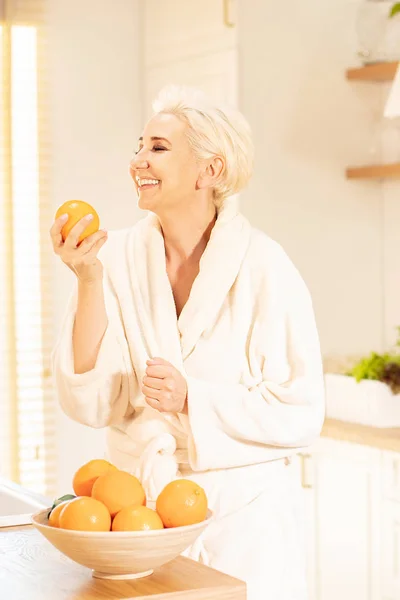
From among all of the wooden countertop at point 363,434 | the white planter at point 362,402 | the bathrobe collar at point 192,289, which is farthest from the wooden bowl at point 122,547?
the white planter at point 362,402

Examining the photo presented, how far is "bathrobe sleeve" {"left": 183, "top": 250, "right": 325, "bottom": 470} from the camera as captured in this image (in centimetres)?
210

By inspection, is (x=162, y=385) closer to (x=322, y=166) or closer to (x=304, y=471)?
(x=304, y=471)

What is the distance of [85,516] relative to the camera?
1.50 metres

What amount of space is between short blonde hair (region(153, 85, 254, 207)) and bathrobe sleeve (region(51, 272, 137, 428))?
0.40 meters

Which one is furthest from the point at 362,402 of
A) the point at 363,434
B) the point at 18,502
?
the point at 18,502

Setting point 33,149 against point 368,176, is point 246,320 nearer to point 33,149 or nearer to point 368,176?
point 368,176

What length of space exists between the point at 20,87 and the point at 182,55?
0.61 metres

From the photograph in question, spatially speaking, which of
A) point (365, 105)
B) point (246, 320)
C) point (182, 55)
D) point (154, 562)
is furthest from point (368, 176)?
point (154, 562)

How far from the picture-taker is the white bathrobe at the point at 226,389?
6.96 feet

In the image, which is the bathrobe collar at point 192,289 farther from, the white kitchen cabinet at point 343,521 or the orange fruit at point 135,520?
the white kitchen cabinet at point 343,521

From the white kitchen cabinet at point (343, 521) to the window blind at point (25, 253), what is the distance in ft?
3.57

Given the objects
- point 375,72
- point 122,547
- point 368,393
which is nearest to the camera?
point 122,547

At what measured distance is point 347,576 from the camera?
11.2ft

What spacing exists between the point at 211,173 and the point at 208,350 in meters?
0.37
